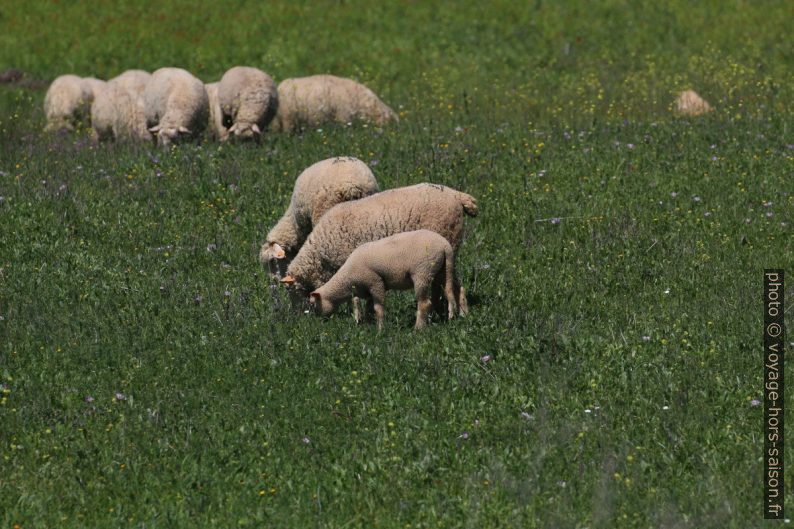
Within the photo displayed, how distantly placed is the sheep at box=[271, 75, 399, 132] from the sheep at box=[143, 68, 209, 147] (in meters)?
1.25

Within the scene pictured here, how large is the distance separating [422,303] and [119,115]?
11.6 meters

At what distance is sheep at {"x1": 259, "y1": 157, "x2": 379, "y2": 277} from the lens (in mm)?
13008

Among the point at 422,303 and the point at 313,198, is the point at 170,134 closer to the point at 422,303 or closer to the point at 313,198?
the point at 313,198

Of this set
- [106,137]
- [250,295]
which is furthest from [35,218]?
[106,137]

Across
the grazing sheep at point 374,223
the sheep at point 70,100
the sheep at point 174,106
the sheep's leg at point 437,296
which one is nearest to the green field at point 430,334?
the sheep's leg at point 437,296

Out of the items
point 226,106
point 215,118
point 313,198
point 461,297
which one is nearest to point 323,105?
point 226,106

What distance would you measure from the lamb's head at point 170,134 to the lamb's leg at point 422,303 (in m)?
9.53

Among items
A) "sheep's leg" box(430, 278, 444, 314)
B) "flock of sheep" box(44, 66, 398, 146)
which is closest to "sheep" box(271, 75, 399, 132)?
"flock of sheep" box(44, 66, 398, 146)

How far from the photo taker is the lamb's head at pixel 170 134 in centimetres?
1995

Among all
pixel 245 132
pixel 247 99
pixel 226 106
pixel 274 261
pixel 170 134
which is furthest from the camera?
pixel 226 106

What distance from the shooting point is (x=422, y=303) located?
11.3 meters

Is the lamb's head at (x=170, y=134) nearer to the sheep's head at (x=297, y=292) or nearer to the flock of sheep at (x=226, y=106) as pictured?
the flock of sheep at (x=226, y=106)

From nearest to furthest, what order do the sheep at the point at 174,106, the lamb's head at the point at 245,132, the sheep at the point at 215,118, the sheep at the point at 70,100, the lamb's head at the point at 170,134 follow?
the lamb's head at the point at 245,132 < the lamb's head at the point at 170,134 < the sheep at the point at 174,106 < the sheep at the point at 215,118 < the sheep at the point at 70,100

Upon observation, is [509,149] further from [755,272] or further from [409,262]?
[409,262]
